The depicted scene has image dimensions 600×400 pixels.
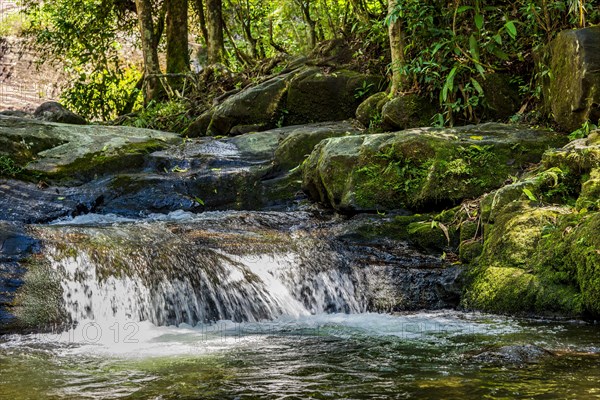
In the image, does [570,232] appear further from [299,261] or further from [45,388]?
[45,388]

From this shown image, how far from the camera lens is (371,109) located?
10602mm

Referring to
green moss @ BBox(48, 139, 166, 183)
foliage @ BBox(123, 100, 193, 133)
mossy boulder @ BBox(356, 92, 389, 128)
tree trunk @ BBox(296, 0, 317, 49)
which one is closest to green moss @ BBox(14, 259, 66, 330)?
green moss @ BBox(48, 139, 166, 183)

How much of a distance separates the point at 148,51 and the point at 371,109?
6.41 metres

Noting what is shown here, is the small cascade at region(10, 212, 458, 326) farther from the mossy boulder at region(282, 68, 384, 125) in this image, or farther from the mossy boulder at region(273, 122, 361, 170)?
the mossy boulder at region(282, 68, 384, 125)

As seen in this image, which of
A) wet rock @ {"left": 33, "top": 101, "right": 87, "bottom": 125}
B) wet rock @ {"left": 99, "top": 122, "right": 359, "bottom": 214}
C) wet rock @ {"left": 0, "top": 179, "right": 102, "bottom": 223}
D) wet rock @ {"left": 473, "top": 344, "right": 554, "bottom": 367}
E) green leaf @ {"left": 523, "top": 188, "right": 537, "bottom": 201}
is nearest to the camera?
wet rock @ {"left": 473, "top": 344, "right": 554, "bottom": 367}

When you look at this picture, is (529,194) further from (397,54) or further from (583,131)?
(397,54)

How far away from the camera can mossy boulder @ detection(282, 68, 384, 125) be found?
462 inches

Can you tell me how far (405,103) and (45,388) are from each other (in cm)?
681

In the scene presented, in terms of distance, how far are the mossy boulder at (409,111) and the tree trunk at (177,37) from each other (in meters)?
7.49

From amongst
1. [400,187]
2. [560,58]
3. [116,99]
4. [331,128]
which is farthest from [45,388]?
[116,99]

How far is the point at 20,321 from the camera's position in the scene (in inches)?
214

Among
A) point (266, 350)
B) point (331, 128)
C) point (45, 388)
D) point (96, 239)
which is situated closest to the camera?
point (45, 388)

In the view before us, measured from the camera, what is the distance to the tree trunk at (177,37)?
16156mm

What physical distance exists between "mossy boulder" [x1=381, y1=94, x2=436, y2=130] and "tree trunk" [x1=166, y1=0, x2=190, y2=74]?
7492mm
